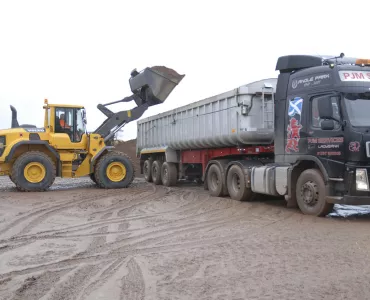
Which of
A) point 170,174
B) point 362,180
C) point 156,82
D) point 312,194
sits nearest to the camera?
point 362,180

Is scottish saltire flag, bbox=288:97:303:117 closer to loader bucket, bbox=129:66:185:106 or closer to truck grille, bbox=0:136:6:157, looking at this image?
loader bucket, bbox=129:66:185:106

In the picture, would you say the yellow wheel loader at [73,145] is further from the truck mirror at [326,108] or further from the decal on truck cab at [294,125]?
the truck mirror at [326,108]

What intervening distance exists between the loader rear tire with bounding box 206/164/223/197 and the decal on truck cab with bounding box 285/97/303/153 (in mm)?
3250

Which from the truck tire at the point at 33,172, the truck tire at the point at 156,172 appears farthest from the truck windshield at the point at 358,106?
the truck tire at the point at 156,172

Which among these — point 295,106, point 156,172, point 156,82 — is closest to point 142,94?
point 156,82

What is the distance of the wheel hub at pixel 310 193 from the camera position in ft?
29.2

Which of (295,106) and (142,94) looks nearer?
(295,106)

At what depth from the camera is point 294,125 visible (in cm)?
961

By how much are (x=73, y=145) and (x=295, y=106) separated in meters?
8.74

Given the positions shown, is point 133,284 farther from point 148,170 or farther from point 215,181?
point 148,170

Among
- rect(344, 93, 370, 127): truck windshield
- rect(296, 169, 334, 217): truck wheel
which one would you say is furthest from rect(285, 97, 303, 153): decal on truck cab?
rect(344, 93, 370, 127): truck windshield

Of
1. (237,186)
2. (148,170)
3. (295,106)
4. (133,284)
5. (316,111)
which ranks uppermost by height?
(295,106)

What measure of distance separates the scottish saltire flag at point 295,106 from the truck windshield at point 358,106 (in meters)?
1.19

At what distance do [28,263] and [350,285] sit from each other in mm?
3741
